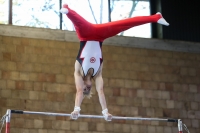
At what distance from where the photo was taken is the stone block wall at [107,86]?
34.1ft

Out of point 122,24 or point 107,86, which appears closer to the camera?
point 122,24

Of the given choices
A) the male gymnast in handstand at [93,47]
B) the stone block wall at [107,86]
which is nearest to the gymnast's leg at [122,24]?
the male gymnast in handstand at [93,47]

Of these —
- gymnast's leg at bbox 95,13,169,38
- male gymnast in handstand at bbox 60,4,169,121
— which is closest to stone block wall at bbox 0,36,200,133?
male gymnast in handstand at bbox 60,4,169,121

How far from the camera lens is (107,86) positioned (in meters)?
11.0

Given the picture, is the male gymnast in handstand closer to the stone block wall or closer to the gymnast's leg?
the gymnast's leg

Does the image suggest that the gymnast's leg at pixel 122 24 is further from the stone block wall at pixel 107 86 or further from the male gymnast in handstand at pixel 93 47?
the stone block wall at pixel 107 86

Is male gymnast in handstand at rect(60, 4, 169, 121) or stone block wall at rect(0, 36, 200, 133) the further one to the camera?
stone block wall at rect(0, 36, 200, 133)

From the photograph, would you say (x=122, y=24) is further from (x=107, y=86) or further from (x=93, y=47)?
(x=107, y=86)

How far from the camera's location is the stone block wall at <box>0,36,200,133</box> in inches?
409

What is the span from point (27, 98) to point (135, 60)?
2793 mm

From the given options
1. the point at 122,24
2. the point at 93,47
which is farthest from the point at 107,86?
the point at 122,24

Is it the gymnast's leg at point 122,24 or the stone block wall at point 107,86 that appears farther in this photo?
the stone block wall at point 107,86

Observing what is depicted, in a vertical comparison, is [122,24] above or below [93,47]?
above

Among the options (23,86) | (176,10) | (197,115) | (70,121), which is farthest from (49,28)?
(197,115)
